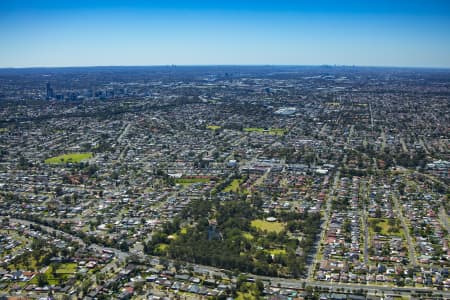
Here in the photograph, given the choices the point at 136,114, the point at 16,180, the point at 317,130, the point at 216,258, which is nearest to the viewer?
the point at 216,258

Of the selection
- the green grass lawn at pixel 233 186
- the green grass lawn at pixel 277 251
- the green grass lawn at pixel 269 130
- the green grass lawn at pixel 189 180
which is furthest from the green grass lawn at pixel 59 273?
the green grass lawn at pixel 269 130

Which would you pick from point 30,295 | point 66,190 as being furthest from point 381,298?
point 66,190

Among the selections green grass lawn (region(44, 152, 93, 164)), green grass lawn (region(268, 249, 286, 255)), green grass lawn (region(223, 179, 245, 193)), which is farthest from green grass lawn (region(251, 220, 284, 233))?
green grass lawn (region(44, 152, 93, 164))

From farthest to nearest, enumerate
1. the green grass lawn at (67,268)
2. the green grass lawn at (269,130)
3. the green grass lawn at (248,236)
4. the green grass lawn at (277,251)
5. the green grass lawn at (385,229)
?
the green grass lawn at (269,130) → the green grass lawn at (385,229) → the green grass lawn at (248,236) → the green grass lawn at (277,251) → the green grass lawn at (67,268)

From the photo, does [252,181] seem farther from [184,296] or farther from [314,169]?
[184,296]

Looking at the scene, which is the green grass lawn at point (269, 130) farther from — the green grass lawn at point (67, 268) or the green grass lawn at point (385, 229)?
the green grass lawn at point (67, 268)

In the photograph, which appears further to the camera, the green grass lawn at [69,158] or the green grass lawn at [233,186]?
the green grass lawn at [69,158]

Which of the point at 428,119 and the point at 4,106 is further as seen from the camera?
the point at 4,106
